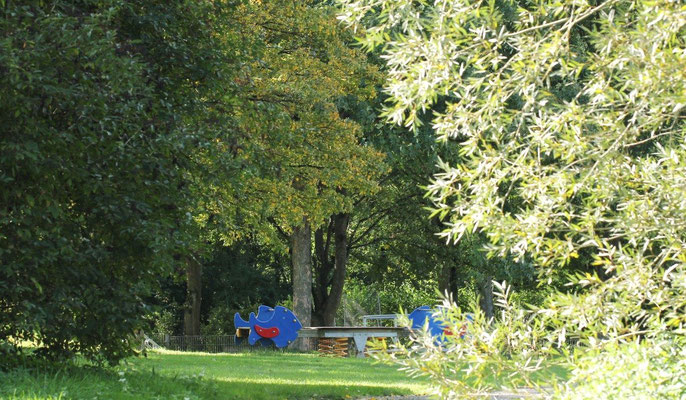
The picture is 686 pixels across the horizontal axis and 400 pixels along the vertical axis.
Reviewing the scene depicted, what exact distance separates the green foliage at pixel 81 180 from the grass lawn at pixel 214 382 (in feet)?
1.53

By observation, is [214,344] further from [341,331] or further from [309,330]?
[341,331]

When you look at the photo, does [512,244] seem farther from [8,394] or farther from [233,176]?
[233,176]

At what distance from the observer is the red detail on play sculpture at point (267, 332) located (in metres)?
24.3

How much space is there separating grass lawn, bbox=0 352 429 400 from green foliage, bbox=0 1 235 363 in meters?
0.47

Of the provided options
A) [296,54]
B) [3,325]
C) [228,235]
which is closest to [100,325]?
[3,325]

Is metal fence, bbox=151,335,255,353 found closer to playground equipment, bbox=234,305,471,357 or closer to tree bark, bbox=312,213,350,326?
playground equipment, bbox=234,305,471,357

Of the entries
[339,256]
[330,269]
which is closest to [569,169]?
[339,256]

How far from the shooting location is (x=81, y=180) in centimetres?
841

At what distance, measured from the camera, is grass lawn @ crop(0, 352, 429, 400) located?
752cm

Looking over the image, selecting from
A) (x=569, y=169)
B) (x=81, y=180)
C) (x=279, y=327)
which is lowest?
(x=279, y=327)

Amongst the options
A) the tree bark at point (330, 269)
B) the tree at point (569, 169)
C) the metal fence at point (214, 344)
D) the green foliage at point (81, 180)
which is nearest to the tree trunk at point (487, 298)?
the tree bark at point (330, 269)

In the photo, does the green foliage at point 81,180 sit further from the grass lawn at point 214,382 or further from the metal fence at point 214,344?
the metal fence at point 214,344

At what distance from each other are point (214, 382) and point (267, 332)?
48.6 feet

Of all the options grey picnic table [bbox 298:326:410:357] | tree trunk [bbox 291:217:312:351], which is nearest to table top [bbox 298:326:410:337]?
grey picnic table [bbox 298:326:410:357]
